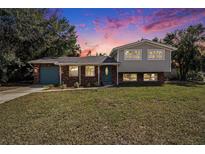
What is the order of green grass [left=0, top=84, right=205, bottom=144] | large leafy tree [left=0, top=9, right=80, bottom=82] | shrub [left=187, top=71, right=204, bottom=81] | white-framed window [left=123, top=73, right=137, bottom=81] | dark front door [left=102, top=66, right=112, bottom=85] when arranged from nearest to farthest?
green grass [left=0, top=84, right=205, bottom=144] < large leafy tree [left=0, top=9, right=80, bottom=82] < dark front door [left=102, top=66, right=112, bottom=85] < white-framed window [left=123, top=73, right=137, bottom=81] < shrub [left=187, top=71, right=204, bottom=81]

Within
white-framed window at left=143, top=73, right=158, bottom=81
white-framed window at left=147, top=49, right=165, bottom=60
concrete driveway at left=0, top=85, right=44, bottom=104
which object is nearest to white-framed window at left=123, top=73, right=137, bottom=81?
white-framed window at left=143, top=73, right=158, bottom=81

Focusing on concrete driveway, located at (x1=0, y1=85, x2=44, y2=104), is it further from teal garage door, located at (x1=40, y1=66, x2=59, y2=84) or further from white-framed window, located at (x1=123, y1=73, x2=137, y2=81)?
white-framed window, located at (x1=123, y1=73, x2=137, y2=81)

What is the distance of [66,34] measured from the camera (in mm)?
24812

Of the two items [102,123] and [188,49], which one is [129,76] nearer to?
[188,49]

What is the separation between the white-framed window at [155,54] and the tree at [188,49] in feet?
28.5

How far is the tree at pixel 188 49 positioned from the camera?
952 inches

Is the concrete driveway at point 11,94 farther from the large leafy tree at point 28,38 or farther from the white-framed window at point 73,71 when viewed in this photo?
the white-framed window at point 73,71

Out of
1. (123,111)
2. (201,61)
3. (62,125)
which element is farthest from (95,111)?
(201,61)

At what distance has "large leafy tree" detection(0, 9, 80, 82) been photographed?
16.0 m

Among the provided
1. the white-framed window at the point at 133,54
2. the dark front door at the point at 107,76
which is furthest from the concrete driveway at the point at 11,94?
the white-framed window at the point at 133,54

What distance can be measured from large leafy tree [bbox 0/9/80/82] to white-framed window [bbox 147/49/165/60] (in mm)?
10188

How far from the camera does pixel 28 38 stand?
17672 millimetres

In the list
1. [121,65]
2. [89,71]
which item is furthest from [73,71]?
[121,65]

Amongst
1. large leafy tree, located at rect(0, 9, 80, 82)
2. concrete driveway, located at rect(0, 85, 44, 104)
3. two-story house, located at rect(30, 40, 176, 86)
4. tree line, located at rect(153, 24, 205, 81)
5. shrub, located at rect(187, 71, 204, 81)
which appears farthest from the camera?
shrub, located at rect(187, 71, 204, 81)
